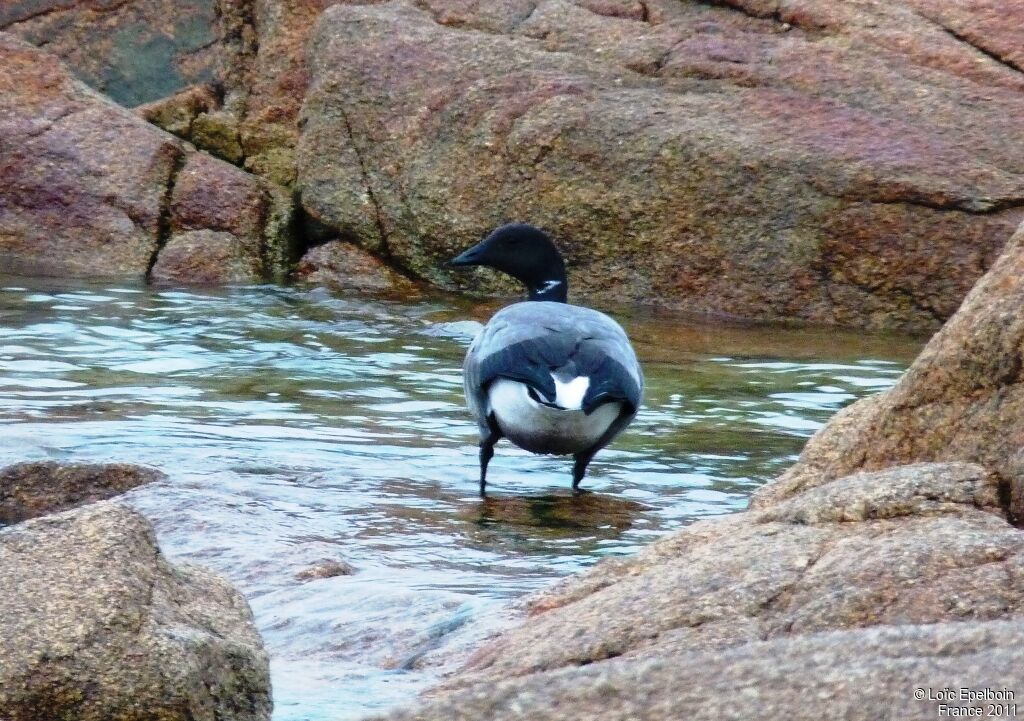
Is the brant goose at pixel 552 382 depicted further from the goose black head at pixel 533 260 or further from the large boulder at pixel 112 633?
the large boulder at pixel 112 633

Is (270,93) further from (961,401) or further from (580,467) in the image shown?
(961,401)

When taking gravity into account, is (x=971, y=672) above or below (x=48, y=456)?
above

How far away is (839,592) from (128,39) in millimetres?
15517

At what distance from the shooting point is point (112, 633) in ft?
12.4


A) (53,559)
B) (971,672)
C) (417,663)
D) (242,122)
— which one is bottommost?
(417,663)

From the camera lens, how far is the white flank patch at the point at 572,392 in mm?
7000

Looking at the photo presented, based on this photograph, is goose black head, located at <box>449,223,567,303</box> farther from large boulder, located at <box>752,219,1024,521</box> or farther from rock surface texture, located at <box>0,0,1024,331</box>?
large boulder, located at <box>752,219,1024,521</box>

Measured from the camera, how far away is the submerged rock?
6.67 m

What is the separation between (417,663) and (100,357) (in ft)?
20.3

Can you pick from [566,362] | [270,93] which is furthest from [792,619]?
[270,93]

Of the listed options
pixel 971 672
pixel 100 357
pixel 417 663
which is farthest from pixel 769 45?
pixel 971 672

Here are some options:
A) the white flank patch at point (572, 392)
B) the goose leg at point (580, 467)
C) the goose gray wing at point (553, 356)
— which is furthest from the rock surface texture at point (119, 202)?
the white flank patch at point (572, 392)

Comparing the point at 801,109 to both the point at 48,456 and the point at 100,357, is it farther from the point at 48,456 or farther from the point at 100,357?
the point at 48,456

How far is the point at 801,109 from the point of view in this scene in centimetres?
1312
